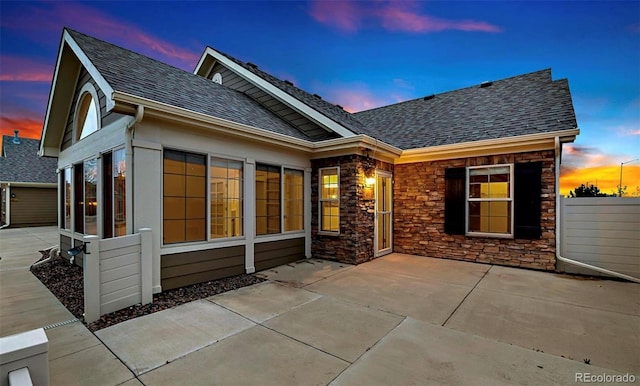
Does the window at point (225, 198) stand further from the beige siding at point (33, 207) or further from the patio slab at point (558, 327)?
the beige siding at point (33, 207)

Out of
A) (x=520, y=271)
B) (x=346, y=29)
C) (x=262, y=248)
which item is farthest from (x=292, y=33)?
(x=520, y=271)

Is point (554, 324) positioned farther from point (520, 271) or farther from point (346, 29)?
point (346, 29)

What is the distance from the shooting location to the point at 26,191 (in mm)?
15992

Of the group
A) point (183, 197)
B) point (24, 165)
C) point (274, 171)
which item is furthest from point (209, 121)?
point (24, 165)

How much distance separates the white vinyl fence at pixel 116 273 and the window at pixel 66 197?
4895 mm

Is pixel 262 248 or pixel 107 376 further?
pixel 262 248

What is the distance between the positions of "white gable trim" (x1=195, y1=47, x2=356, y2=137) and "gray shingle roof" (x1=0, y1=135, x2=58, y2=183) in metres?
13.9

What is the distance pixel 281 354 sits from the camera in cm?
284

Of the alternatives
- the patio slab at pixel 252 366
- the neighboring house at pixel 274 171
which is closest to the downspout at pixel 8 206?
the neighboring house at pixel 274 171

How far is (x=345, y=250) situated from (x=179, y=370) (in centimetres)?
469

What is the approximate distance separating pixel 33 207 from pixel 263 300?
65.4ft

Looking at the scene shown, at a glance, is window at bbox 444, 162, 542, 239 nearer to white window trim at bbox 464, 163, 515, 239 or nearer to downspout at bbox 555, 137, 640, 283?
white window trim at bbox 464, 163, 515, 239

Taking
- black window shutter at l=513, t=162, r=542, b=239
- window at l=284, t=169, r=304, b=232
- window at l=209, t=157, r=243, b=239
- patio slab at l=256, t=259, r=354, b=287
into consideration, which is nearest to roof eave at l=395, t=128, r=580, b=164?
black window shutter at l=513, t=162, r=542, b=239

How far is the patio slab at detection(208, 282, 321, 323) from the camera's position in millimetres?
3898
